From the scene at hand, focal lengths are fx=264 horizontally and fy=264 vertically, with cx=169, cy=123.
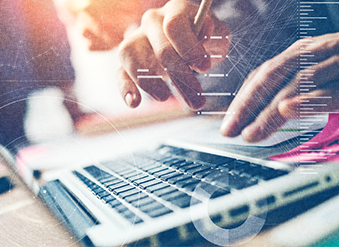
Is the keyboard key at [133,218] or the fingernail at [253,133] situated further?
the fingernail at [253,133]

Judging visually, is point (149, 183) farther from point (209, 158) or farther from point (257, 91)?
point (257, 91)

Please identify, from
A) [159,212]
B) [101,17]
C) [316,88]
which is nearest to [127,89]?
[101,17]

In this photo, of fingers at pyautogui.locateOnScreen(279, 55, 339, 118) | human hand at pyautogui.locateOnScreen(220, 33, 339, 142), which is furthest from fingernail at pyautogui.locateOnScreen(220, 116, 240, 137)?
fingers at pyautogui.locateOnScreen(279, 55, 339, 118)

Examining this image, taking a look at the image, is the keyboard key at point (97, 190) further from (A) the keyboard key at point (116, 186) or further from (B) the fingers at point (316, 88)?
(B) the fingers at point (316, 88)

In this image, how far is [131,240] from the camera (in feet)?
1.61

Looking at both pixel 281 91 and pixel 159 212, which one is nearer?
pixel 159 212

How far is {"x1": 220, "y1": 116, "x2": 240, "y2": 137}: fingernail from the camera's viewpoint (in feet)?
1.93

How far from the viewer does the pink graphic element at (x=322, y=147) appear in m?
0.59

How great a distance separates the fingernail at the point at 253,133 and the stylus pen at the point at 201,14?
9.3 inches

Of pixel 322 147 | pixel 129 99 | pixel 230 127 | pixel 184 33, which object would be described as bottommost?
pixel 322 147

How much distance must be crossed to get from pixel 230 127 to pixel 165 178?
0.18 meters

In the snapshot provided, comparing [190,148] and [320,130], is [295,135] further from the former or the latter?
[190,148]

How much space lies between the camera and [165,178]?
54 cm

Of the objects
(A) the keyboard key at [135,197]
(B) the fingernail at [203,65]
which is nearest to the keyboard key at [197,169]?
(A) the keyboard key at [135,197]
